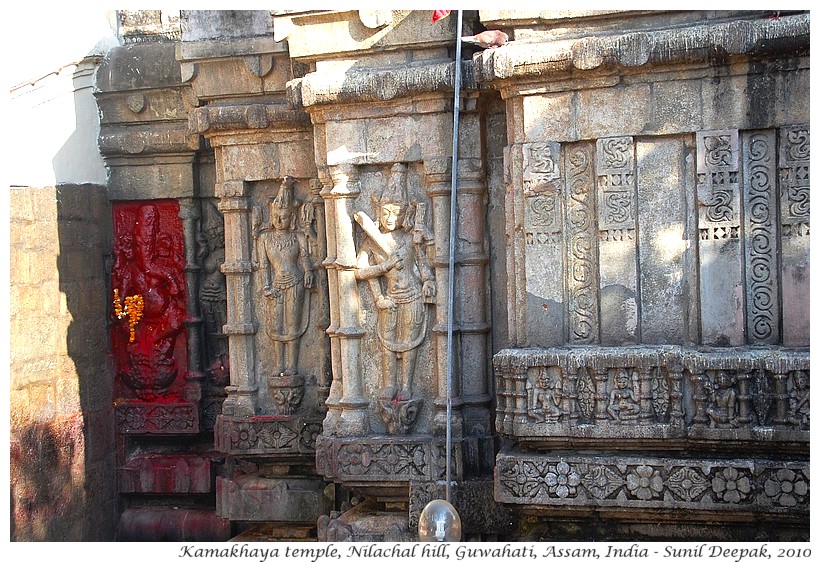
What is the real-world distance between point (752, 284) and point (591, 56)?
5.32 ft

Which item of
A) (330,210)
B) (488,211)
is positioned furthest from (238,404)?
(488,211)

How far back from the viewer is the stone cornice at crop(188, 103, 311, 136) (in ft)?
30.4

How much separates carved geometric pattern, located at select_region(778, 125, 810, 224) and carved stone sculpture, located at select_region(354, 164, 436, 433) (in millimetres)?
2334

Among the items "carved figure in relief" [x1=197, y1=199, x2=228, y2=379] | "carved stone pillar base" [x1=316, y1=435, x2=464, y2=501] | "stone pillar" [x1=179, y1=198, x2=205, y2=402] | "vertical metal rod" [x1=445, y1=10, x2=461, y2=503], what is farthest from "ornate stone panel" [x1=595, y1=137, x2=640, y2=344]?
"stone pillar" [x1=179, y1=198, x2=205, y2=402]

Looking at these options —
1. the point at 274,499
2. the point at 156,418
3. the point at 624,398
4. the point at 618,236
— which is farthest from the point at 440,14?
the point at 156,418

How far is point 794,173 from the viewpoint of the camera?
729 cm

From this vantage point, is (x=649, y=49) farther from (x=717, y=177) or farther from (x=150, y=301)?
(x=150, y=301)

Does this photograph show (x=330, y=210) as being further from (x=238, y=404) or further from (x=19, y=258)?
(x=19, y=258)

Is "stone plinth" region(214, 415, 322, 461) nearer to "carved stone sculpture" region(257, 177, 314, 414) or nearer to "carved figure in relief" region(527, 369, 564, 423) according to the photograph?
"carved stone sculpture" region(257, 177, 314, 414)

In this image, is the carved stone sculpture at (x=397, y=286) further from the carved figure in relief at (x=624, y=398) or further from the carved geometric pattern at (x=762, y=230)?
the carved geometric pattern at (x=762, y=230)

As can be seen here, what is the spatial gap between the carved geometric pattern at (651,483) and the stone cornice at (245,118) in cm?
309

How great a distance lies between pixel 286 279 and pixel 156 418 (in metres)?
1.91

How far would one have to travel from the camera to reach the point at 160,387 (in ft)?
34.7

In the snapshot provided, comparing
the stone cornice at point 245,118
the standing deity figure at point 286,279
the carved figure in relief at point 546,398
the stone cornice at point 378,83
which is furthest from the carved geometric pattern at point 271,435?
the stone cornice at point 378,83
